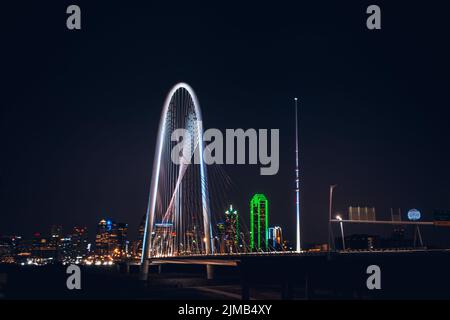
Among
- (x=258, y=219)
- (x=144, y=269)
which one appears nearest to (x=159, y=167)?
(x=144, y=269)

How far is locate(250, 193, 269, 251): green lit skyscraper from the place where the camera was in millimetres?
116438

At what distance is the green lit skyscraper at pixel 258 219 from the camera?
382 ft

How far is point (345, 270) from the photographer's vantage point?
71.8m

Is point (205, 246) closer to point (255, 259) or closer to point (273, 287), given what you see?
point (255, 259)

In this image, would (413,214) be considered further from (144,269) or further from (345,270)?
(144,269)

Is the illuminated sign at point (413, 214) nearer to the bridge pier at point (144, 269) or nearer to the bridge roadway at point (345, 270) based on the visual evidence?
the bridge roadway at point (345, 270)

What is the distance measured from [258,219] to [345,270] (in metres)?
46.3

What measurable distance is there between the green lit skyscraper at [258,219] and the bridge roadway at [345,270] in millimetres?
26398

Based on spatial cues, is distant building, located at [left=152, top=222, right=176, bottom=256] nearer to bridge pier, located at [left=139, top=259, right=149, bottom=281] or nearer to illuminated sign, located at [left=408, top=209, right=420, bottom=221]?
bridge pier, located at [left=139, top=259, right=149, bottom=281]

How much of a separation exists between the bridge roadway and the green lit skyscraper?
86.6 ft

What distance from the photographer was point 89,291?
3831 inches
